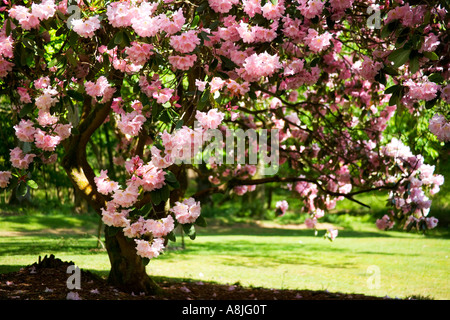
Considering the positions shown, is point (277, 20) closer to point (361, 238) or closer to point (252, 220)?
point (361, 238)

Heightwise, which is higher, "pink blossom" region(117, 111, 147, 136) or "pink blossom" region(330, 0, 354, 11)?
"pink blossom" region(330, 0, 354, 11)

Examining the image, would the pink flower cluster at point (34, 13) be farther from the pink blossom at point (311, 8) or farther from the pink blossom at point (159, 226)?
the pink blossom at point (311, 8)

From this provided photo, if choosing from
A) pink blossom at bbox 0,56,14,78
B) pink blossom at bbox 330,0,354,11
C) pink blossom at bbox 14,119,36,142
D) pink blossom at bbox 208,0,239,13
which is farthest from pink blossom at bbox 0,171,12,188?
pink blossom at bbox 330,0,354,11

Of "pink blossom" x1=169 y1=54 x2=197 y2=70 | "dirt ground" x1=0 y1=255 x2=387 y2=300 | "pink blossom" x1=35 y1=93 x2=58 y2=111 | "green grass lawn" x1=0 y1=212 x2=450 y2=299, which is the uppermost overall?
"pink blossom" x1=169 y1=54 x2=197 y2=70

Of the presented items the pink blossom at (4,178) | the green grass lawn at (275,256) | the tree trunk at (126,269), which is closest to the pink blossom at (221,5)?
the pink blossom at (4,178)

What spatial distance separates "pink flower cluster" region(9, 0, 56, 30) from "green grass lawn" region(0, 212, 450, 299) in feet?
16.0

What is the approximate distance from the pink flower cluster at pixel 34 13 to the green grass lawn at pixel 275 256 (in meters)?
4.88

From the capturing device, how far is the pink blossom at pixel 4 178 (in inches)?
153

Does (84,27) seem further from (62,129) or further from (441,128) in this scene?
(441,128)

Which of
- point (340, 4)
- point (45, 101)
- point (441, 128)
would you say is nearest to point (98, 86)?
point (45, 101)

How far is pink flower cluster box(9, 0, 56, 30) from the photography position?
136 inches

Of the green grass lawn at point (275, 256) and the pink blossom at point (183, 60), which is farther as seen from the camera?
the green grass lawn at point (275, 256)

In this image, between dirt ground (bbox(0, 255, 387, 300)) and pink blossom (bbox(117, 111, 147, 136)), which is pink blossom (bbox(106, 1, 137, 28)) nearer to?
pink blossom (bbox(117, 111, 147, 136))

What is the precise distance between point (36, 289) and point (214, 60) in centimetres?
321
